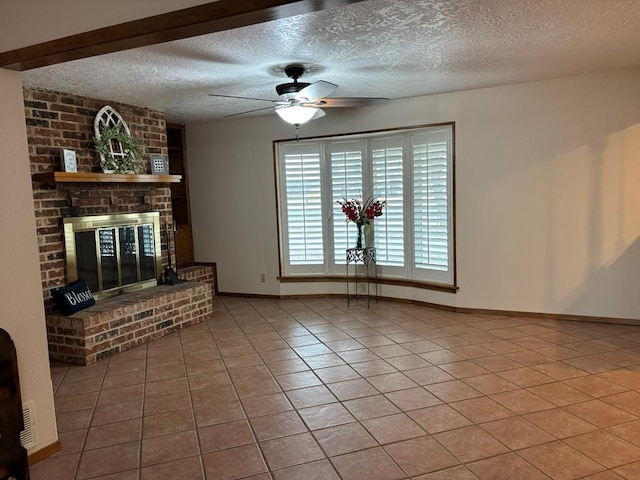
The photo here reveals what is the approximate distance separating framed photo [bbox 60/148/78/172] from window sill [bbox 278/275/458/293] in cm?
292

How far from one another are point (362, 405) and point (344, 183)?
346cm

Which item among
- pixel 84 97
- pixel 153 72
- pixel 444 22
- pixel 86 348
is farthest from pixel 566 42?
pixel 86 348

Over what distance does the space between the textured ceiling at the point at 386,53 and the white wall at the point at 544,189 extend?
284 mm

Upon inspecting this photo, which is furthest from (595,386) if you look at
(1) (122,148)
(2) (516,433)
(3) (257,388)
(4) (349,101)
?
(1) (122,148)

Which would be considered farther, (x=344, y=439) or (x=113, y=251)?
(x=113, y=251)

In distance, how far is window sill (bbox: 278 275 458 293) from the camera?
5.48 metres

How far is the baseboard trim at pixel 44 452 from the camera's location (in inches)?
104

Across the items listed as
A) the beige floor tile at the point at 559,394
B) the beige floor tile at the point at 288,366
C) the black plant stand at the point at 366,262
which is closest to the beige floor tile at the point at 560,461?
the beige floor tile at the point at 559,394

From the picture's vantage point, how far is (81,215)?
457 cm

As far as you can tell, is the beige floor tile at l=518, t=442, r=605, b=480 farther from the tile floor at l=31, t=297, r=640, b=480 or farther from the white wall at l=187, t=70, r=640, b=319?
the white wall at l=187, t=70, r=640, b=319

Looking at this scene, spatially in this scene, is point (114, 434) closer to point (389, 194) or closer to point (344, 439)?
point (344, 439)

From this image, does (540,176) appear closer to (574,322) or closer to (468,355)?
(574,322)

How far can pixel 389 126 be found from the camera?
5598mm

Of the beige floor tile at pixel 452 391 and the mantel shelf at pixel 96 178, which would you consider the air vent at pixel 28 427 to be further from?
the beige floor tile at pixel 452 391
